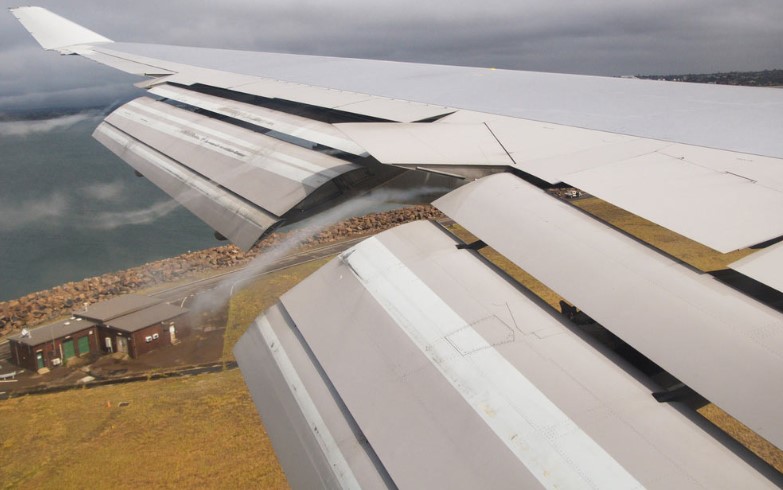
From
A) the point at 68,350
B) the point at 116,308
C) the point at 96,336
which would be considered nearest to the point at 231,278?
the point at 116,308

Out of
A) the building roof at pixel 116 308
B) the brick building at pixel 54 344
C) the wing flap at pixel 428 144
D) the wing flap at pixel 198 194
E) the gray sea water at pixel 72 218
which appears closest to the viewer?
the wing flap at pixel 428 144

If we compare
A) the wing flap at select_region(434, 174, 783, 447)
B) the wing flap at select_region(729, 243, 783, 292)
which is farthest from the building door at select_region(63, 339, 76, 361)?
the wing flap at select_region(729, 243, 783, 292)

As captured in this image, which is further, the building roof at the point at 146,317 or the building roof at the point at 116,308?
the building roof at the point at 116,308

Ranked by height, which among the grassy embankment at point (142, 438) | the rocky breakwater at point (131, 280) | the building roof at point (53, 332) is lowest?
the rocky breakwater at point (131, 280)

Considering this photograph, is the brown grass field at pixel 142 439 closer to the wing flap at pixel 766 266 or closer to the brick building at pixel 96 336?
the brick building at pixel 96 336

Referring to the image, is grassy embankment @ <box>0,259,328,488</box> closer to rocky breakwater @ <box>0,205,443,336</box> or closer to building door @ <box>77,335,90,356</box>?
building door @ <box>77,335,90,356</box>

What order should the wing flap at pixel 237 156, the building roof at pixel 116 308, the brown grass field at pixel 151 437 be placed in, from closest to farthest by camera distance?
the wing flap at pixel 237 156 → the brown grass field at pixel 151 437 → the building roof at pixel 116 308

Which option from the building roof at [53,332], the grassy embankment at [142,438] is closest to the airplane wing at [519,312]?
the grassy embankment at [142,438]
